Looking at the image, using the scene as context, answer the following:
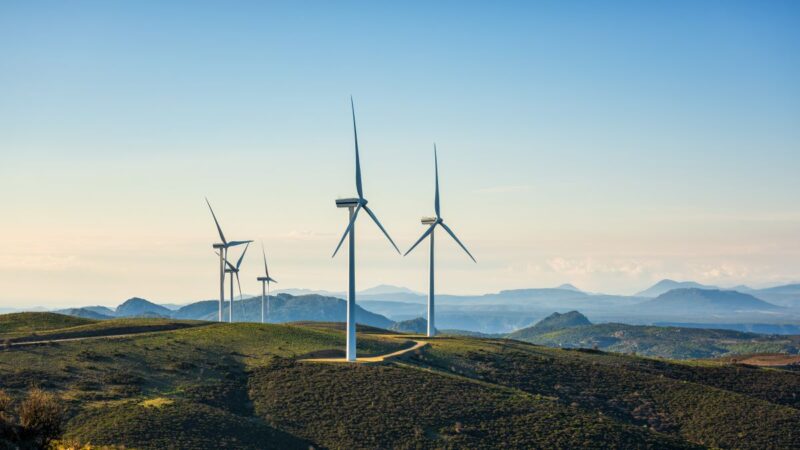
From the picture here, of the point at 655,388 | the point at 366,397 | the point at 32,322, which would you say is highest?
the point at 32,322

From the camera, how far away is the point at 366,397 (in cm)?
10875

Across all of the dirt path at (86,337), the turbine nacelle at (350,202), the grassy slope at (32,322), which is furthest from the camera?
the grassy slope at (32,322)

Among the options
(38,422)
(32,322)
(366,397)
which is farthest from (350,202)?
(32,322)

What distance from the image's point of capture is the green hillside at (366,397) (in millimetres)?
94625

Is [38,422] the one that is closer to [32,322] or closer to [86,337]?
[86,337]

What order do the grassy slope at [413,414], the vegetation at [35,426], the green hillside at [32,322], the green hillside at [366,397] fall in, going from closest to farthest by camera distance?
the vegetation at [35,426]
the green hillside at [366,397]
the grassy slope at [413,414]
the green hillside at [32,322]

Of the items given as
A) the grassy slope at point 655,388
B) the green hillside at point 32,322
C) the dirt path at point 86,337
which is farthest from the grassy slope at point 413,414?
the green hillside at point 32,322

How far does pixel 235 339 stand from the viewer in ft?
460

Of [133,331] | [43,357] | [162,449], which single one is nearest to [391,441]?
[162,449]

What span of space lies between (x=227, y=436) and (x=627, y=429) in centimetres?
5092

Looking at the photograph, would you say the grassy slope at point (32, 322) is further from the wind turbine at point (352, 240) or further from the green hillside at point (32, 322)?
the wind turbine at point (352, 240)

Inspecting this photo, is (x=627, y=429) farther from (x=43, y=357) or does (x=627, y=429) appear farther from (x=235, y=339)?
(x=43, y=357)

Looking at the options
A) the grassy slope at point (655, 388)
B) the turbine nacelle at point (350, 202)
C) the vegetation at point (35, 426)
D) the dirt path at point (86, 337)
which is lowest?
the grassy slope at point (655, 388)

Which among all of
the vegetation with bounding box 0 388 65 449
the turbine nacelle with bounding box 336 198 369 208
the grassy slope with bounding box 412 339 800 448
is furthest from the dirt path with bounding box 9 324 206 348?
the vegetation with bounding box 0 388 65 449
